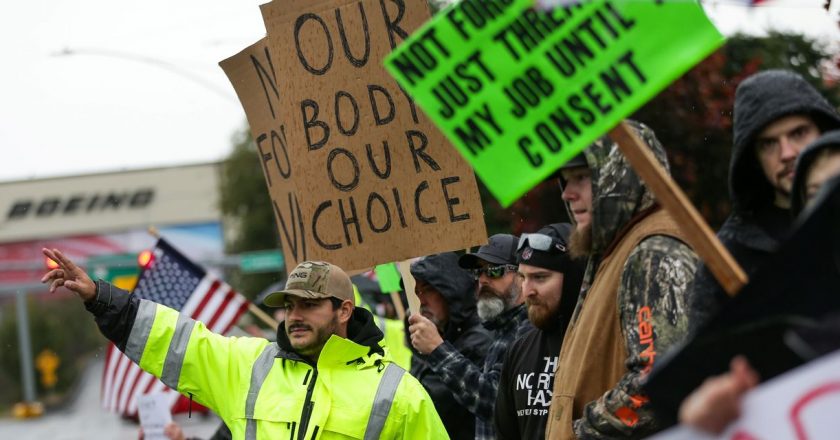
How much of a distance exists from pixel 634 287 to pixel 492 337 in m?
2.68

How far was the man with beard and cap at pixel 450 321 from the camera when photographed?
19.9 ft

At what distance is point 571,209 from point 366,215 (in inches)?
63.6

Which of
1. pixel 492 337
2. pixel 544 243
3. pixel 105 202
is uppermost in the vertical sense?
pixel 105 202

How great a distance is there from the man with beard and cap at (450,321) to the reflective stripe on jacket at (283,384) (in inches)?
37.9

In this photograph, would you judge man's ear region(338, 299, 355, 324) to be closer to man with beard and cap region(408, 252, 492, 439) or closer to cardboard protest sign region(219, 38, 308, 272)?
cardboard protest sign region(219, 38, 308, 272)

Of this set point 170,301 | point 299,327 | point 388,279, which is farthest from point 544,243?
point 170,301

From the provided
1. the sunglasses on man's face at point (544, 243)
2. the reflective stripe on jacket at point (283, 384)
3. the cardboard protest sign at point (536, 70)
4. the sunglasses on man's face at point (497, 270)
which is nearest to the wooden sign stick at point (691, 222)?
the cardboard protest sign at point (536, 70)

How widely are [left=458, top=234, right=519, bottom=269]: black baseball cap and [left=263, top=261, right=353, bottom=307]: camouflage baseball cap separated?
865 millimetres

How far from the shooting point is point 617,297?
12.3 feet

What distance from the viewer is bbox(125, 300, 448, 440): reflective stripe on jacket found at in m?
4.94

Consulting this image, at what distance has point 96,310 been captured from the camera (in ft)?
16.4

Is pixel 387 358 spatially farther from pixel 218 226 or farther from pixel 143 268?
pixel 218 226

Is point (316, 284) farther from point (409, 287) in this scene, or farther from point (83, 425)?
point (83, 425)

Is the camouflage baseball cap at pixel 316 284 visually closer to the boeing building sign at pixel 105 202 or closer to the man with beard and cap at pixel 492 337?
the man with beard and cap at pixel 492 337
